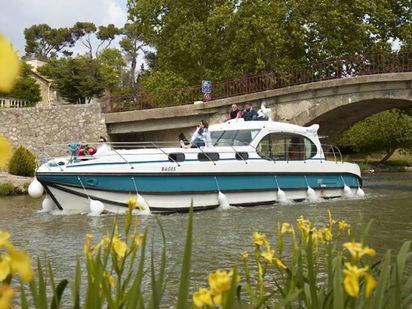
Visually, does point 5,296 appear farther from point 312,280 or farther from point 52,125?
point 52,125

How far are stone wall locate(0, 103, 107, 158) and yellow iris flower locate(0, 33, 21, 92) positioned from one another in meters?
23.4

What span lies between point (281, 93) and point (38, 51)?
69.4 m

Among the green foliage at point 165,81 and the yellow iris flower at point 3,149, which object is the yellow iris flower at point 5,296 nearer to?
the yellow iris flower at point 3,149

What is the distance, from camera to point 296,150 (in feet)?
44.7

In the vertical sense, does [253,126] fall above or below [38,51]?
below

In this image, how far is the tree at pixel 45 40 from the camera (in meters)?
80.9

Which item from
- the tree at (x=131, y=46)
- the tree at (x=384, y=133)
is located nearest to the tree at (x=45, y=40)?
the tree at (x=131, y=46)

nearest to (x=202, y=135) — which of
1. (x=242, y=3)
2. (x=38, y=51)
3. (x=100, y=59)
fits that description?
(x=242, y=3)

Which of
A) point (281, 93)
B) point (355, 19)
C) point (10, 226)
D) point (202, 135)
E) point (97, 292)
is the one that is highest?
point (355, 19)

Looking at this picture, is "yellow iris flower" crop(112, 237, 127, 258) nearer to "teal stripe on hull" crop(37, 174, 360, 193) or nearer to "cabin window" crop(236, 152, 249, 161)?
"teal stripe on hull" crop(37, 174, 360, 193)

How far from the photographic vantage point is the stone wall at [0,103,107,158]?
23.4 meters

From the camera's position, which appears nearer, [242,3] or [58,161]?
[58,161]

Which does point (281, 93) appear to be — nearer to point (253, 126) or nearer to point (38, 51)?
point (253, 126)

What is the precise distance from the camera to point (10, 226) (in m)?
9.77
